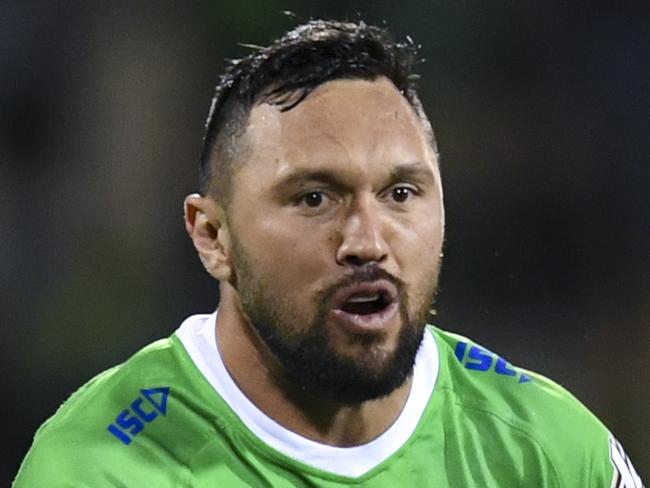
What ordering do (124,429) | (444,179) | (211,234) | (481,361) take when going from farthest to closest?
(444,179) → (481,361) → (211,234) → (124,429)

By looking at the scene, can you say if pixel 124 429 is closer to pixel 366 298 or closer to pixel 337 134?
pixel 366 298

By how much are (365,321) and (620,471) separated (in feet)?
1.71

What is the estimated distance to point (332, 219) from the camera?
6.60 feet

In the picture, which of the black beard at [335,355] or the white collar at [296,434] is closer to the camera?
the black beard at [335,355]

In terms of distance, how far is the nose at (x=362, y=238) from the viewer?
6.42ft

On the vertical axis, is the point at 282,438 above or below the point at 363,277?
below

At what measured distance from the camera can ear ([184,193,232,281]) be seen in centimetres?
217

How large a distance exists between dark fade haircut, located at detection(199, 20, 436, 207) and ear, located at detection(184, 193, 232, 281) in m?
0.02

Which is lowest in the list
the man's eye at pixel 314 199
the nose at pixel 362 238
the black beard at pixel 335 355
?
the black beard at pixel 335 355

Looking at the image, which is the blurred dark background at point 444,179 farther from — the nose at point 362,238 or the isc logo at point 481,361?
the nose at point 362,238

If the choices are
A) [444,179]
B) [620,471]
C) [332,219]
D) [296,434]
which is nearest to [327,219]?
[332,219]

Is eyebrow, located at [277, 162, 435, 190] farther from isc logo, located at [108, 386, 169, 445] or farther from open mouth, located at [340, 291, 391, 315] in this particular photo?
isc logo, located at [108, 386, 169, 445]

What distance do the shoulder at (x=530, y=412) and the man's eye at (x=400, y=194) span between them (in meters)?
0.36

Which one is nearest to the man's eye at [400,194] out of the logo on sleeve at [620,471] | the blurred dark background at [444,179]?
the logo on sleeve at [620,471]
